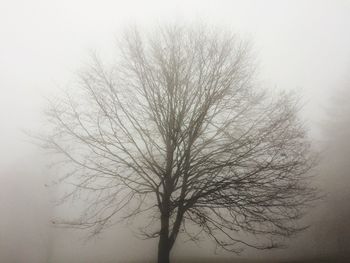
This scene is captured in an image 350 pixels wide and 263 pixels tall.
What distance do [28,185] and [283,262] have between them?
1111 centimetres

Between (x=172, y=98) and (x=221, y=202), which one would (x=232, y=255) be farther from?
(x=172, y=98)

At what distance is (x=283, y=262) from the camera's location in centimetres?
1352

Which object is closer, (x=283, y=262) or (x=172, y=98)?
(x=172, y=98)

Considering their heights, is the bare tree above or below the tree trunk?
above

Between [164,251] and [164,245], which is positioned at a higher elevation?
[164,245]

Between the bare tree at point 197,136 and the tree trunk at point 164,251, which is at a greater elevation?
the bare tree at point 197,136

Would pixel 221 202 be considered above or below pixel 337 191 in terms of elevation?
below

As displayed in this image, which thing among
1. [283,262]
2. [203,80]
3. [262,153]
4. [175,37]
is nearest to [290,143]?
[262,153]

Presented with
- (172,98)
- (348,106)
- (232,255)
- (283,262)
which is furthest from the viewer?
(348,106)

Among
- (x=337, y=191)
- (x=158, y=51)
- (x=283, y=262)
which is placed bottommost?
(x=283, y=262)

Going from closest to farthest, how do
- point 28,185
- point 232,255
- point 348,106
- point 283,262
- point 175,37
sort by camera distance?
point 175,37
point 283,262
point 28,185
point 232,255
point 348,106

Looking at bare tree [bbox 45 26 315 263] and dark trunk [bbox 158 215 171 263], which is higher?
bare tree [bbox 45 26 315 263]

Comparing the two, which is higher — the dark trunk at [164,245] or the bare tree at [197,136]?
the bare tree at [197,136]

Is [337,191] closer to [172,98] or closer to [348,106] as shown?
[348,106]
